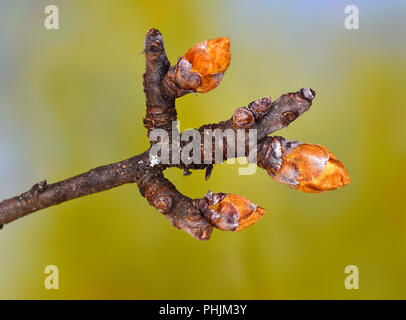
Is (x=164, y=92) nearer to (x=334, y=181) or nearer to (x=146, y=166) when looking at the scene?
(x=146, y=166)

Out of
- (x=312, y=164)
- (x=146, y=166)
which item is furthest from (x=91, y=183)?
(x=312, y=164)

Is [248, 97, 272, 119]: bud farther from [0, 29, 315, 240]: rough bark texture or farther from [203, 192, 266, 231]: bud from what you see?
[203, 192, 266, 231]: bud

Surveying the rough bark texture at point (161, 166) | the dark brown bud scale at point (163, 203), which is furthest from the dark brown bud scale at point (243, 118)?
the dark brown bud scale at point (163, 203)

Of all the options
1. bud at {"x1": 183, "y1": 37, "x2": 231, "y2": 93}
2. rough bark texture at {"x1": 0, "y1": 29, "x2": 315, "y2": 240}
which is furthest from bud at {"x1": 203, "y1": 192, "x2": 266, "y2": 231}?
bud at {"x1": 183, "y1": 37, "x2": 231, "y2": 93}

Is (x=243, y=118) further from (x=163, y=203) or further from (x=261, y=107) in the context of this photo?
(x=163, y=203)

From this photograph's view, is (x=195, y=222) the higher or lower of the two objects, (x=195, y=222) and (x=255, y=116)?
the lower
